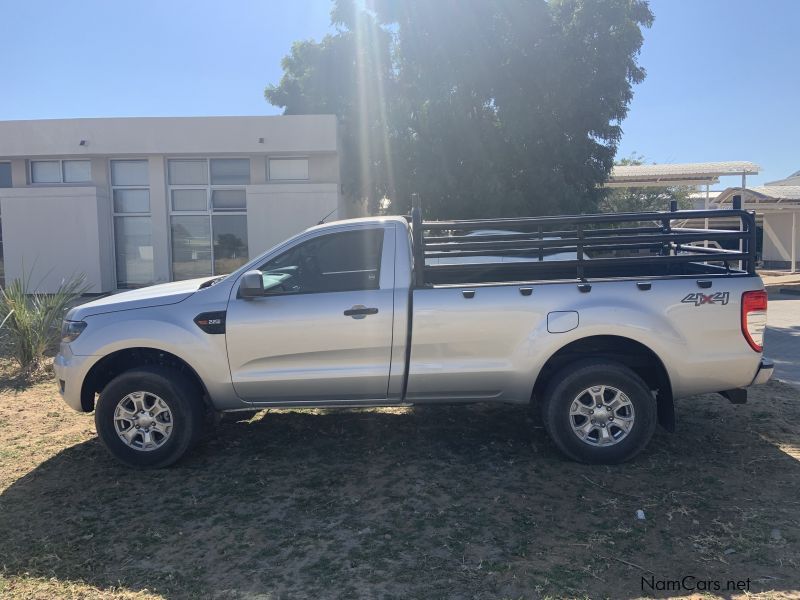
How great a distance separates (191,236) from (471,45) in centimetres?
782

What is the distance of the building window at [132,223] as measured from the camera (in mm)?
14961

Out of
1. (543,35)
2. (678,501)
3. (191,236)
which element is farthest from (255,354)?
(543,35)

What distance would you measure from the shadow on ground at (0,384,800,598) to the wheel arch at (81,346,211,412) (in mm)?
578

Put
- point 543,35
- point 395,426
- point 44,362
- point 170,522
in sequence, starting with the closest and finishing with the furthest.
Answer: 1. point 170,522
2. point 395,426
3. point 44,362
4. point 543,35

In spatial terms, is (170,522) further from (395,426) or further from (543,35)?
(543,35)

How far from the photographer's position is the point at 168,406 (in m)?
4.79

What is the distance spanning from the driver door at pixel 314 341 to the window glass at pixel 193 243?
1064 centimetres

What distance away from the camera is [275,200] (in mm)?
14180

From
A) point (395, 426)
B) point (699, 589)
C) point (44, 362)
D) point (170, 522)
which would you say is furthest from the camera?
point (44, 362)

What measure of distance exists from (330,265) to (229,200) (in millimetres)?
10231

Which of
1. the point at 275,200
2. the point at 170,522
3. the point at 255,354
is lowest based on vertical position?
the point at 170,522

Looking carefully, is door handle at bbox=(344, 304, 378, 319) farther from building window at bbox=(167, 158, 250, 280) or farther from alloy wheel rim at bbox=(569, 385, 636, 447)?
building window at bbox=(167, 158, 250, 280)

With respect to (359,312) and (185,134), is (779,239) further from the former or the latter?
(359,312)

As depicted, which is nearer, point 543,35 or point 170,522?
point 170,522
